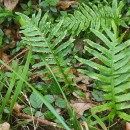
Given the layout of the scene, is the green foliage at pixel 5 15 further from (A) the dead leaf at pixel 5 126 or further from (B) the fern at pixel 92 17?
(A) the dead leaf at pixel 5 126

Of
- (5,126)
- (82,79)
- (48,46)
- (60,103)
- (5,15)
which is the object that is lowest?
(5,126)

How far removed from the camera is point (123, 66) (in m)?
2.22

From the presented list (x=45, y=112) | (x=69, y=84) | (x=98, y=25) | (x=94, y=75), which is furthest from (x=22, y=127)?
(x=98, y=25)

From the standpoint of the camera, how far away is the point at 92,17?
2.78 m

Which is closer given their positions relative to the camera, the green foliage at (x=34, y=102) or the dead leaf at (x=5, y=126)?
the dead leaf at (x=5, y=126)

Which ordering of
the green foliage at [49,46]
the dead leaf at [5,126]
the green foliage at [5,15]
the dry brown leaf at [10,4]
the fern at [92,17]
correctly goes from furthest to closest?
the dry brown leaf at [10,4] < the green foliage at [5,15] < the fern at [92,17] < the green foliage at [49,46] < the dead leaf at [5,126]

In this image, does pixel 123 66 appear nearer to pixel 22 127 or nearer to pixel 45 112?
pixel 45 112

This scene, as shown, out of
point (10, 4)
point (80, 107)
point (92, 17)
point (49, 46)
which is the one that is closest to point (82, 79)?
point (80, 107)

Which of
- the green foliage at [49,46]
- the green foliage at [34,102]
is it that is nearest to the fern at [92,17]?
the green foliage at [49,46]

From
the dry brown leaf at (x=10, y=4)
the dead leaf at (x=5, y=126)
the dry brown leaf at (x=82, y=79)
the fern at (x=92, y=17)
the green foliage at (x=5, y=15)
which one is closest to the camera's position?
the dead leaf at (x=5, y=126)

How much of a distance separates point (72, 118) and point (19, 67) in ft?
2.53

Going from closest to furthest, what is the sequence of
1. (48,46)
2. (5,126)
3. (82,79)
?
(5,126)
(48,46)
(82,79)

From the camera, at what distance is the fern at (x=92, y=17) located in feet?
8.88

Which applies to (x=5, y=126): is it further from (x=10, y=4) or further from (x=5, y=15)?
(x=10, y=4)
